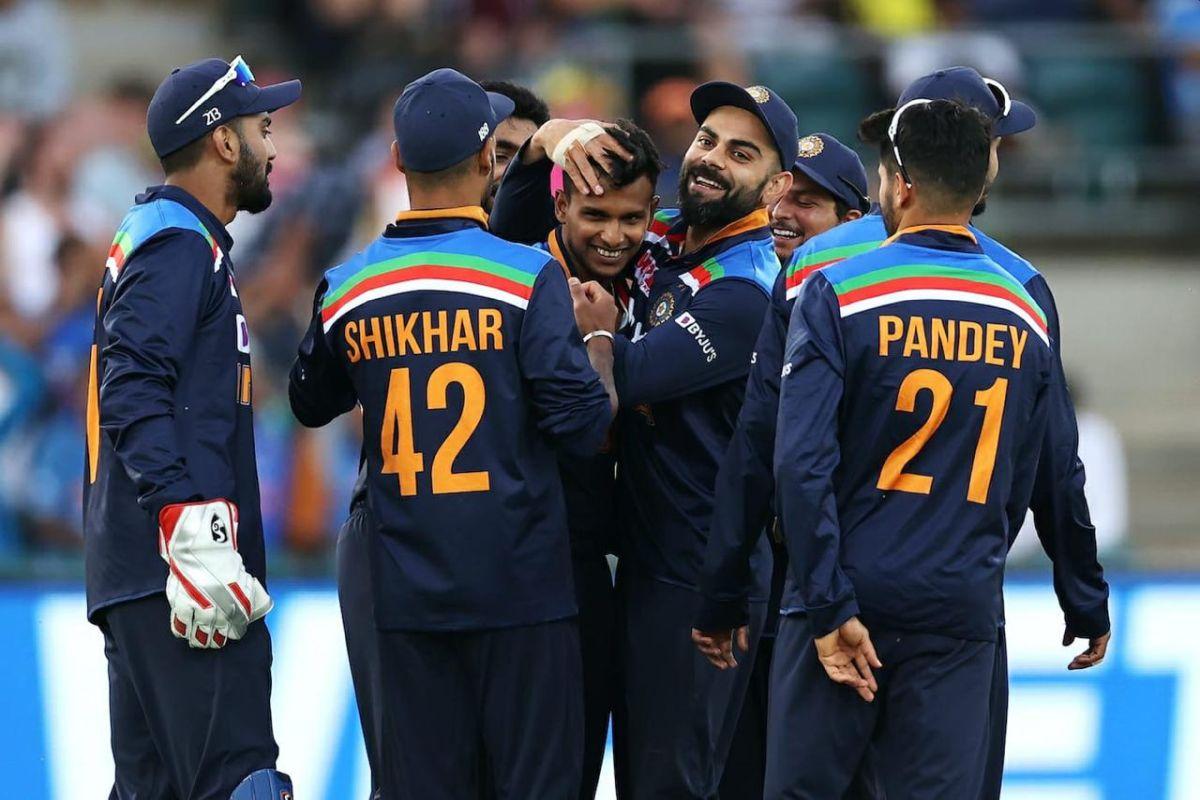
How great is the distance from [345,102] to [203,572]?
24.6ft

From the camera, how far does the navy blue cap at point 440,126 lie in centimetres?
526

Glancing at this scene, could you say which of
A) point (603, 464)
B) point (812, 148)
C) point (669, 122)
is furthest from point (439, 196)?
point (669, 122)

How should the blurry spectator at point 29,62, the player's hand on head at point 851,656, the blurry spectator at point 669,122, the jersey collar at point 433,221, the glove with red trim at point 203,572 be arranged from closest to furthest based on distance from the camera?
the player's hand on head at point 851,656
the glove with red trim at point 203,572
the jersey collar at point 433,221
the blurry spectator at point 669,122
the blurry spectator at point 29,62

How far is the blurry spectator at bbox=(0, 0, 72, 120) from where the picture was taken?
39.3 feet

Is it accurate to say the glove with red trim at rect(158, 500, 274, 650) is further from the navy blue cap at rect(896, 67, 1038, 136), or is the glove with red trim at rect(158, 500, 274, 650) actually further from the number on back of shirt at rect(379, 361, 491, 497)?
the navy blue cap at rect(896, 67, 1038, 136)

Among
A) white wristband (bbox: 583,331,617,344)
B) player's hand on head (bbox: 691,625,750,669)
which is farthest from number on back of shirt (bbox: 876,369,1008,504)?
white wristband (bbox: 583,331,617,344)

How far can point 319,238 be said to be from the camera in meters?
11.0

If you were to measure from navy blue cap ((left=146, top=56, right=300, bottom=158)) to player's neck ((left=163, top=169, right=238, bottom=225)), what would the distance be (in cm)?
8

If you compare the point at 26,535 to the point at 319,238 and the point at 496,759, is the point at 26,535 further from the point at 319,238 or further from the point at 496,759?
the point at 496,759

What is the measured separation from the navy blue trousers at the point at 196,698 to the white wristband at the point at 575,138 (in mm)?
1568

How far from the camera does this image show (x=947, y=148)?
504 cm

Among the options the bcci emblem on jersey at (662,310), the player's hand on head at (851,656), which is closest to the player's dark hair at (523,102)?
the bcci emblem on jersey at (662,310)

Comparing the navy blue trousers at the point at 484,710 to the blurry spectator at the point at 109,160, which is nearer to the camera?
the navy blue trousers at the point at 484,710

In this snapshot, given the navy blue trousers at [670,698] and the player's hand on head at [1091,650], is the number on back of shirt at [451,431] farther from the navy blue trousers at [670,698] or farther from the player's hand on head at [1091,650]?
the player's hand on head at [1091,650]
